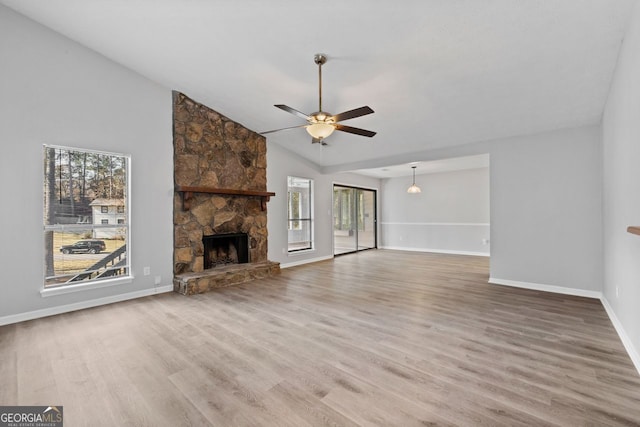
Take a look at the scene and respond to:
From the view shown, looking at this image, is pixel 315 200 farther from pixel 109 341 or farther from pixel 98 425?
pixel 98 425

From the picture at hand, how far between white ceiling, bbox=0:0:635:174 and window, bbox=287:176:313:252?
7.30 ft

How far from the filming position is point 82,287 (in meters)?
3.71

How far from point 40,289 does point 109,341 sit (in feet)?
4.96

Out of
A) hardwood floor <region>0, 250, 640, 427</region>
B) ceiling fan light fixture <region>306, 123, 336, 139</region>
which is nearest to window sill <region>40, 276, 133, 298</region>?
hardwood floor <region>0, 250, 640, 427</region>

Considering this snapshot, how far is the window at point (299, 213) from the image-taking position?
6.64 meters

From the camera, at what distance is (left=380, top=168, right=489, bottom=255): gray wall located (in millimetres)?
7918

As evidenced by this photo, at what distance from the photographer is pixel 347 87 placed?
12.4 ft

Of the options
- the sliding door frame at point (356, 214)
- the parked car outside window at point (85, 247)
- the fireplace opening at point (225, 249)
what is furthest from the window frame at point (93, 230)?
the sliding door frame at point (356, 214)

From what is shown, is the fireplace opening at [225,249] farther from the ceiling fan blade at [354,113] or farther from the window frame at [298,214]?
the ceiling fan blade at [354,113]

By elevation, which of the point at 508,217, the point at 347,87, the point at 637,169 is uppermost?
the point at 347,87

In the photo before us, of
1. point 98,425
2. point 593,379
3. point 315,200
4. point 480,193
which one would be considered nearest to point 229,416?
point 98,425

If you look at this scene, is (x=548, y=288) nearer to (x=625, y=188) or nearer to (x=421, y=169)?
(x=625, y=188)

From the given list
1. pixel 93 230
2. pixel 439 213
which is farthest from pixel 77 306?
pixel 439 213

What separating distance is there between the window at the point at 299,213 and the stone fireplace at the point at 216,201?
84 cm
